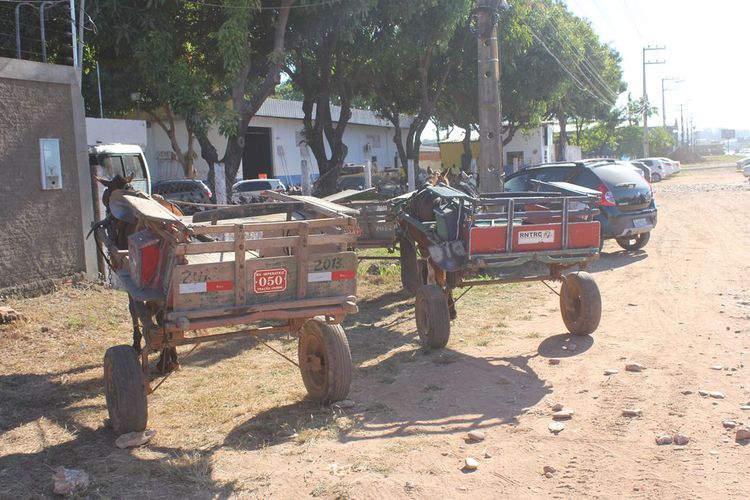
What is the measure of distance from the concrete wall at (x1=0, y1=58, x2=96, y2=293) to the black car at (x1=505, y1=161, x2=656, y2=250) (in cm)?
726

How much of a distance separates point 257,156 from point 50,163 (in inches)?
944

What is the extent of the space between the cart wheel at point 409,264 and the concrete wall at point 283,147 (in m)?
12.7

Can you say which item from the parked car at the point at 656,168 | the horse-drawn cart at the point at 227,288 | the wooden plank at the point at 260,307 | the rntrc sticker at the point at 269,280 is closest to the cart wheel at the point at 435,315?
the horse-drawn cart at the point at 227,288

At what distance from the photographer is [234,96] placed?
15.7 metres

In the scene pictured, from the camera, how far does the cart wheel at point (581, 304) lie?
7.60m

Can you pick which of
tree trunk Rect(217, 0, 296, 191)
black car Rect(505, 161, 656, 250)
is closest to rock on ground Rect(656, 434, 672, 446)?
black car Rect(505, 161, 656, 250)

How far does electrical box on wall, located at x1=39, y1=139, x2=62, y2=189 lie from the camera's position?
33.4 ft

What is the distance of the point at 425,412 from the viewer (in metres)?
5.75

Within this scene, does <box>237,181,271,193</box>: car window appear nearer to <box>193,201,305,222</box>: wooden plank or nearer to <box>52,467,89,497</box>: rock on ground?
<box>193,201,305,222</box>: wooden plank

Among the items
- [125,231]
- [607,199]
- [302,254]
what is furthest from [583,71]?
[302,254]

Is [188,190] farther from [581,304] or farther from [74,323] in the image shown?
[581,304]

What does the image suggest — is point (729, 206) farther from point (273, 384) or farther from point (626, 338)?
point (273, 384)

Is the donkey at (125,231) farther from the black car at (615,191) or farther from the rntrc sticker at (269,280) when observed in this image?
the black car at (615,191)

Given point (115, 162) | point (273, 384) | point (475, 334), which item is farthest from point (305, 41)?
point (273, 384)
